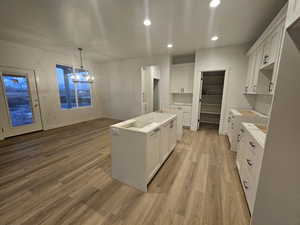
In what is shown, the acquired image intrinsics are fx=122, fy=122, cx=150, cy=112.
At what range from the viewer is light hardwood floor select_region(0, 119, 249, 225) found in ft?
4.62

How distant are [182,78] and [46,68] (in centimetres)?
498

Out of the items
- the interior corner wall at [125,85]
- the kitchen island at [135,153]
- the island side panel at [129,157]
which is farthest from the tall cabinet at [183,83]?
the island side panel at [129,157]

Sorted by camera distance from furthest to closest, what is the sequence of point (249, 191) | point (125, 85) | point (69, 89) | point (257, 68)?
point (125, 85) < point (69, 89) < point (257, 68) < point (249, 191)

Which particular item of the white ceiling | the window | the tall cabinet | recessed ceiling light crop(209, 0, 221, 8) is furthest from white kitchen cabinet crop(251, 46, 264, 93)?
the window

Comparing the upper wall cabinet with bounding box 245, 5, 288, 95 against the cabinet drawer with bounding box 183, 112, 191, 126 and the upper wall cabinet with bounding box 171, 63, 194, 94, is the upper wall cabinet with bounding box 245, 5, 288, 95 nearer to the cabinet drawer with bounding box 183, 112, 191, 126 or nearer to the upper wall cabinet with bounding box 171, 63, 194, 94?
the upper wall cabinet with bounding box 171, 63, 194, 94

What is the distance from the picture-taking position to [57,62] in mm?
4637

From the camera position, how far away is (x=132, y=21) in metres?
2.44

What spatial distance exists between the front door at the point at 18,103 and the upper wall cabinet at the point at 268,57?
6.21 m

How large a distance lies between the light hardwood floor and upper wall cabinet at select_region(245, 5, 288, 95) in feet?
5.62

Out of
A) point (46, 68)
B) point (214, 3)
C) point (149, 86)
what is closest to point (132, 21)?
point (214, 3)

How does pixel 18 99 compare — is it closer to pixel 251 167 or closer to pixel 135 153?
pixel 135 153

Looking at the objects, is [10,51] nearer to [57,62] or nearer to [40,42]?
[40,42]

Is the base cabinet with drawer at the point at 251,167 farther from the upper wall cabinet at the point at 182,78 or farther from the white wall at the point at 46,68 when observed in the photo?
the white wall at the point at 46,68

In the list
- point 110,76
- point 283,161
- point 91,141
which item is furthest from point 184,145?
point 110,76
